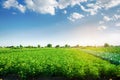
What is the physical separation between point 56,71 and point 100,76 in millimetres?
2210

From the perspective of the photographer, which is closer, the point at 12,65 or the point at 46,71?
the point at 46,71

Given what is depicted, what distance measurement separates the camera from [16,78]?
12125mm

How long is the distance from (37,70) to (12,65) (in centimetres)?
202

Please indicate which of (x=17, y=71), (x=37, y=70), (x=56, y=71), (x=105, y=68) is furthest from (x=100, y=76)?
(x=17, y=71)

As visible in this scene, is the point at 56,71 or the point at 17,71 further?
the point at 17,71

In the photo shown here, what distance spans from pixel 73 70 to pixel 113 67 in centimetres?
202

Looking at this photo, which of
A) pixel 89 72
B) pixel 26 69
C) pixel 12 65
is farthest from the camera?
pixel 12 65

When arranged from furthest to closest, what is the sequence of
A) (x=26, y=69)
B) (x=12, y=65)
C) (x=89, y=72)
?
(x=12, y=65), (x=26, y=69), (x=89, y=72)

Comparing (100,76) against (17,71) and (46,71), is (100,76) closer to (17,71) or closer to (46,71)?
(46,71)

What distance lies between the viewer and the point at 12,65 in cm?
1280

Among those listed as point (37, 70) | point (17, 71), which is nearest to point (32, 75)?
point (37, 70)

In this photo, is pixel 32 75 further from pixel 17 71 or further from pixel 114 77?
pixel 114 77

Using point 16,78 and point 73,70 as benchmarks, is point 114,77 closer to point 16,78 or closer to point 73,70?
point 73,70

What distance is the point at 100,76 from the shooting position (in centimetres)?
1136
